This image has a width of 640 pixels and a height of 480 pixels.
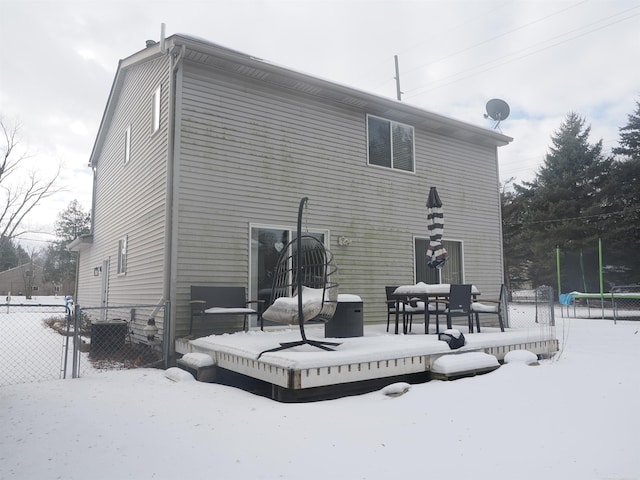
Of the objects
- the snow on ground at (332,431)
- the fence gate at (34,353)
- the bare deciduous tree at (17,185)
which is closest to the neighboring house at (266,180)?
the fence gate at (34,353)

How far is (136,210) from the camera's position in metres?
8.17

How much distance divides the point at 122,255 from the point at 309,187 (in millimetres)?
4131

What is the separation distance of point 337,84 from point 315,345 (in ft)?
15.8

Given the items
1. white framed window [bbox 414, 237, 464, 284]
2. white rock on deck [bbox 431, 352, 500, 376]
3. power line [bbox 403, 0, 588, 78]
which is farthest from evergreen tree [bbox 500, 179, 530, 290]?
white rock on deck [bbox 431, 352, 500, 376]

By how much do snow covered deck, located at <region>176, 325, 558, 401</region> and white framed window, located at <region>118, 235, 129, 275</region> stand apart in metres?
3.39

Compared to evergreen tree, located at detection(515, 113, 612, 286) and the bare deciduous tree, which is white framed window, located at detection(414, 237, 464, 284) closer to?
Answer: evergreen tree, located at detection(515, 113, 612, 286)

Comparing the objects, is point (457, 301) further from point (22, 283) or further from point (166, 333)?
point (22, 283)

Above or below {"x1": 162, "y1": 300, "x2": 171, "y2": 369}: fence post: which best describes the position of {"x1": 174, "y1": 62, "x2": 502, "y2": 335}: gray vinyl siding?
above

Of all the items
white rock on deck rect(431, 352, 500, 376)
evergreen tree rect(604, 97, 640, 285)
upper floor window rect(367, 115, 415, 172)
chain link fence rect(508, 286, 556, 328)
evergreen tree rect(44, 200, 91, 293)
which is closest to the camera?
white rock on deck rect(431, 352, 500, 376)

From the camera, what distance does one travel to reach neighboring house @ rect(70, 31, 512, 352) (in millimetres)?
6551

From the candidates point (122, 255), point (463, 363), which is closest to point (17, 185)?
point (122, 255)

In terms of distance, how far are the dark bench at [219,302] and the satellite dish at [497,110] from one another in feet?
26.0

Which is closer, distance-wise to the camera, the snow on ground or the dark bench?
the snow on ground

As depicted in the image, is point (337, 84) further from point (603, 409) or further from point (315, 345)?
point (603, 409)
